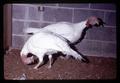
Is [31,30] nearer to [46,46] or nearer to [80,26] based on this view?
[46,46]

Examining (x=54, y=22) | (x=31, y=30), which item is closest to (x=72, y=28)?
(x=54, y=22)

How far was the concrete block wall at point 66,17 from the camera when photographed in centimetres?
237

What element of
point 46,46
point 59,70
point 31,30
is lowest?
point 59,70

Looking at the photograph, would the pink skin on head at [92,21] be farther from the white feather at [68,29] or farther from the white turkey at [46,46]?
the white turkey at [46,46]

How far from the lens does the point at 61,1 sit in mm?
2363

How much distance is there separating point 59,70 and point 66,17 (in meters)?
0.42

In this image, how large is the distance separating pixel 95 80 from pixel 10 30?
0.77 meters

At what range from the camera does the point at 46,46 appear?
2361mm

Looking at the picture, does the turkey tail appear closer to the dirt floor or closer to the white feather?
the white feather

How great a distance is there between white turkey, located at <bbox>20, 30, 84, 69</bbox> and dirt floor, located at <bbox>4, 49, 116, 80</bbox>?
0.05 m

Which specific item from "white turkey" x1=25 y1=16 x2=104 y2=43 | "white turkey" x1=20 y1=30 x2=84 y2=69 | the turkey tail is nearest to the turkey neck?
"white turkey" x1=25 y1=16 x2=104 y2=43

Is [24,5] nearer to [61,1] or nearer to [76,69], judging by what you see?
[61,1]

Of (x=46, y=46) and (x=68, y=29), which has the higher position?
(x=68, y=29)

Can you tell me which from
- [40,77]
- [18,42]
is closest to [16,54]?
[18,42]
